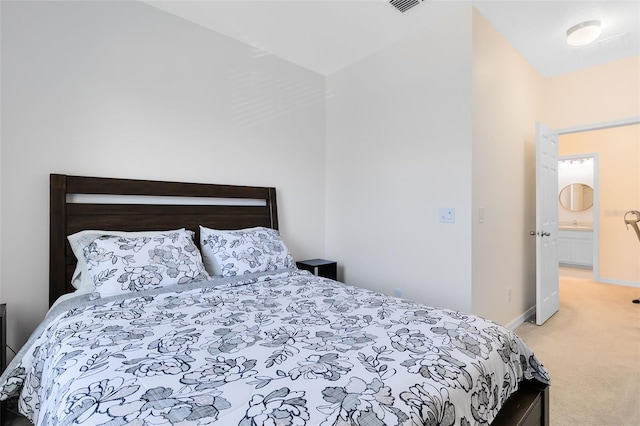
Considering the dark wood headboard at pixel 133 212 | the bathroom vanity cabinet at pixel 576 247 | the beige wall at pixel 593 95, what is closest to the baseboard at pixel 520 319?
the beige wall at pixel 593 95

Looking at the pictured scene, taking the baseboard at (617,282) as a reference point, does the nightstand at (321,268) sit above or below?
above

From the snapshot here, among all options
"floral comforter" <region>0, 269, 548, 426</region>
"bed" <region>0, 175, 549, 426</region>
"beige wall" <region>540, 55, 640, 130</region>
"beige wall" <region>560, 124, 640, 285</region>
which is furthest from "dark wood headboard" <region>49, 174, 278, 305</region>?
"beige wall" <region>560, 124, 640, 285</region>

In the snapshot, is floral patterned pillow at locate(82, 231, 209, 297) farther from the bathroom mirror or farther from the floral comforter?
the bathroom mirror

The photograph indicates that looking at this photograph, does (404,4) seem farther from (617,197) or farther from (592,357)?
(617,197)

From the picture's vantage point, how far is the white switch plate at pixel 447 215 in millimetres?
2508

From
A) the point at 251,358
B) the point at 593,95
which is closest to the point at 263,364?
the point at 251,358

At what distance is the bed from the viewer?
0.81 m

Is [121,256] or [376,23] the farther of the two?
[376,23]

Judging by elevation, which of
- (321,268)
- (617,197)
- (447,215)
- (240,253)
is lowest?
(321,268)

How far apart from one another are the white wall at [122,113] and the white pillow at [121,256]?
0.97ft

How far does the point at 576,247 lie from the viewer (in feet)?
18.9

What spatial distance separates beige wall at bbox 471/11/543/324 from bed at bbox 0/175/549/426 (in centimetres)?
131

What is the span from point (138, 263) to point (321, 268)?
1.70 metres

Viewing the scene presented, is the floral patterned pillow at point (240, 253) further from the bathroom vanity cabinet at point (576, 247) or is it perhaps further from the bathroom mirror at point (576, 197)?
the bathroom mirror at point (576, 197)
